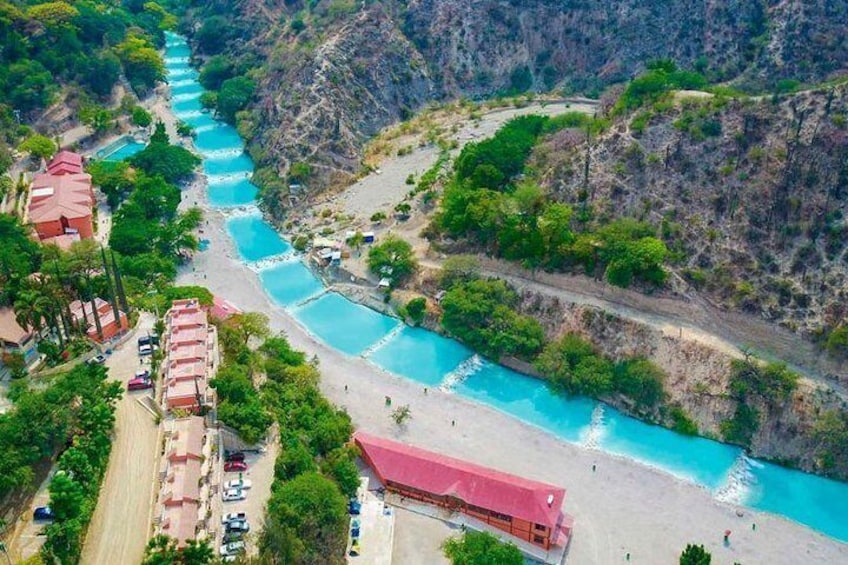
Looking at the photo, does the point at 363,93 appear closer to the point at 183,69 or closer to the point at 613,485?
the point at 183,69

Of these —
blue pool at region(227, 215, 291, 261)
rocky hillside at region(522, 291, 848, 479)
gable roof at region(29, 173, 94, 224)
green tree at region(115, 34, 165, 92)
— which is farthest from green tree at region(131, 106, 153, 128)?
rocky hillside at region(522, 291, 848, 479)

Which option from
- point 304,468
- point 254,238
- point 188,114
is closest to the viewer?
point 304,468

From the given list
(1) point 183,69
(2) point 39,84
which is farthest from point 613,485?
(1) point 183,69

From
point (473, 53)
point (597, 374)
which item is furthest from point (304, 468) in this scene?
point (473, 53)

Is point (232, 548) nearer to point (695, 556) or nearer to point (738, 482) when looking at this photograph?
point (695, 556)

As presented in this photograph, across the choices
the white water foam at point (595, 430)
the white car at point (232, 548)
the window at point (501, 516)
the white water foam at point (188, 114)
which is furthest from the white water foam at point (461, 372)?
the white water foam at point (188, 114)

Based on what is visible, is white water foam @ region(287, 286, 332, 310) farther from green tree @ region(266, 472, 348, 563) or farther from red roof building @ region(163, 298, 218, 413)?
green tree @ region(266, 472, 348, 563)
